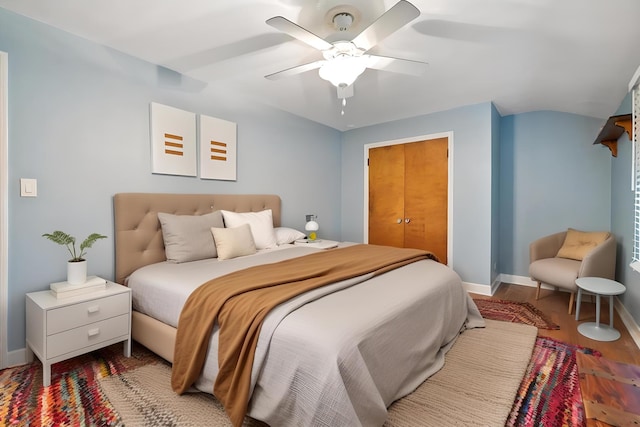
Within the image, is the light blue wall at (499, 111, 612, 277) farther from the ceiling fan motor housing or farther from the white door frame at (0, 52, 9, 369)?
the white door frame at (0, 52, 9, 369)

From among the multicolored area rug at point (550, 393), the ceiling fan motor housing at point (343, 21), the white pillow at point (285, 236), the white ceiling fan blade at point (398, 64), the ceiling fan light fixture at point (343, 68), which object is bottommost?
the multicolored area rug at point (550, 393)

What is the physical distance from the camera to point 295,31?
5.83 feet

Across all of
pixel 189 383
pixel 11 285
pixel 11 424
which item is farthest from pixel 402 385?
pixel 11 285

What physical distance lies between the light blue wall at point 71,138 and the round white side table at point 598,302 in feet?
11.5

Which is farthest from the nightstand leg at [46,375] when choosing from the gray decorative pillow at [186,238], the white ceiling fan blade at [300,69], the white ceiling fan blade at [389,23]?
the white ceiling fan blade at [389,23]

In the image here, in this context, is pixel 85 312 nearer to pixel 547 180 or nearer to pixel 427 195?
pixel 427 195

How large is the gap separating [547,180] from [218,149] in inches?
157

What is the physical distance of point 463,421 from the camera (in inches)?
60.4

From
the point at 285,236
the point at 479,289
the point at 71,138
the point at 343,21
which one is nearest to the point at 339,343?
the point at 343,21

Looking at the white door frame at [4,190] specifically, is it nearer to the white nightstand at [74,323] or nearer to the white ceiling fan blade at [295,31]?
the white nightstand at [74,323]

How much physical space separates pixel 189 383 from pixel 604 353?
2.82m

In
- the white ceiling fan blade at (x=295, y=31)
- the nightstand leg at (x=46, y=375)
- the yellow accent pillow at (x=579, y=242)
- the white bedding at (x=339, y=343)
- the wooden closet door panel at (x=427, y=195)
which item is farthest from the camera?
the wooden closet door panel at (x=427, y=195)

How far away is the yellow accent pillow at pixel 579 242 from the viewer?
338 cm

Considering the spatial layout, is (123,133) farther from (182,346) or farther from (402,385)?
(402,385)
